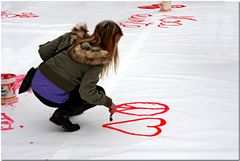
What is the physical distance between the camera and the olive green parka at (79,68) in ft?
5.74

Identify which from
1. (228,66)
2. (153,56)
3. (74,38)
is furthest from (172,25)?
(74,38)

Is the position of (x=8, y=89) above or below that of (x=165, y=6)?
below

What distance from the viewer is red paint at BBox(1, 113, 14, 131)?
198 centimetres

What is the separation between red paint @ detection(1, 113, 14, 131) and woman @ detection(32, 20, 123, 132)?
245 millimetres

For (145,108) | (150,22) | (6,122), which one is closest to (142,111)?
(145,108)

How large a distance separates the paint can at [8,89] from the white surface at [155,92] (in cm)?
5

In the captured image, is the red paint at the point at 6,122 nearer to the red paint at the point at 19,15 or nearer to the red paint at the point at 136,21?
the red paint at the point at 136,21

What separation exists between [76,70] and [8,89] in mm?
580

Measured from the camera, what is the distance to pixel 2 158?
170 cm

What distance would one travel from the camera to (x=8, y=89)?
7.27ft

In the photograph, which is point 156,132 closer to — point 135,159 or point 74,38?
point 135,159

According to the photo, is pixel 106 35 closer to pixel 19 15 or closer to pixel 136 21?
pixel 136 21

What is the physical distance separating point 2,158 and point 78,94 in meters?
0.44

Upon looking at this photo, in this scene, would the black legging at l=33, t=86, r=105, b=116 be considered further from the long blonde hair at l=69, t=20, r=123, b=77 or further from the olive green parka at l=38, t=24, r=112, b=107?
the long blonde hair at l=69, t=20, r=123, b=77
